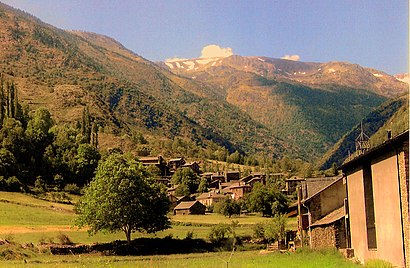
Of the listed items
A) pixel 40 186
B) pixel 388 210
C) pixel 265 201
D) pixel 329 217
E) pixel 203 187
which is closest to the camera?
pixel 388 210

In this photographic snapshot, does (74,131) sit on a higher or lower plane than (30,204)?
higher

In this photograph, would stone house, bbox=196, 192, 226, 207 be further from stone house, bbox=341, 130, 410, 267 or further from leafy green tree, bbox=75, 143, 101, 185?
stone house, bbox=341, 130, 410, 267

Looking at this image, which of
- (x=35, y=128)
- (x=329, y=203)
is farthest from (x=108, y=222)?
(x=35, y=128)

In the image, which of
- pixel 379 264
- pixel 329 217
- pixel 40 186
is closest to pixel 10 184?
pixel 40 186

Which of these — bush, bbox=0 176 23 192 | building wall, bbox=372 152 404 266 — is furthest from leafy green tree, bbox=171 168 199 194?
building wall, bbox=372 152 404 266

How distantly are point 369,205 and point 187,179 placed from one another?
126362mm

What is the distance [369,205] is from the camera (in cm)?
2989

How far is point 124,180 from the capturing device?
202 ft

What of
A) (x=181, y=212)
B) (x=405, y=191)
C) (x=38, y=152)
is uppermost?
(x=38, y=152)

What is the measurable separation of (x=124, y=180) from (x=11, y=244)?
1614 cm

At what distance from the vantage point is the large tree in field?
Result: 5878 cm

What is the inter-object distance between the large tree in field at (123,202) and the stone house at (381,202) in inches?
1213

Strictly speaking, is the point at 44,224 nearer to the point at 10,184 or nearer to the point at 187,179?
the point at 10,184

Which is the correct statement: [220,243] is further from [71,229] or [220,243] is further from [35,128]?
[35,128]
